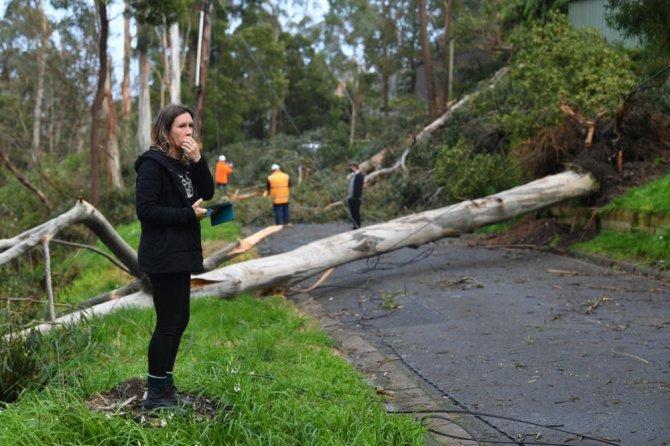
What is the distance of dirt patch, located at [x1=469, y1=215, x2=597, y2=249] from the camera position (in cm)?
1527

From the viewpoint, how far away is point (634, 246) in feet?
44.0

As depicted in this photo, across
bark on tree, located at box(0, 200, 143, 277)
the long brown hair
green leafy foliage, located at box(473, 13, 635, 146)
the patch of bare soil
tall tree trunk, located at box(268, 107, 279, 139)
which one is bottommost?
the patch of bare soil

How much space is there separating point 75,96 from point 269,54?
14850 mm

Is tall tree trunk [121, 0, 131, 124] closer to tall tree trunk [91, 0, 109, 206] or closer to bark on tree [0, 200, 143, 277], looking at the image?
tall tree trunk [91, 0, 109, 206]

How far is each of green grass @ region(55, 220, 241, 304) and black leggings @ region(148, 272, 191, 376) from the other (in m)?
7.01

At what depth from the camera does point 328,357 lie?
7414mm

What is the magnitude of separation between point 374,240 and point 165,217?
8175 millimetres

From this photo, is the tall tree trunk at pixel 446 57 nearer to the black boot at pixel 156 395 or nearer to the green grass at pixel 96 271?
the green grass at pixel 96 271

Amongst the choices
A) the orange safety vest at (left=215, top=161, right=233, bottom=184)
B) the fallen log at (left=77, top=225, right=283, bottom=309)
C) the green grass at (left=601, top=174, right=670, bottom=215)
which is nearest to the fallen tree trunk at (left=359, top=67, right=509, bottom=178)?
the orange safety vest at (left=215, top=161, right=233, bottom=184)

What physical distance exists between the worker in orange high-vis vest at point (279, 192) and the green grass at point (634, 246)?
8.51m

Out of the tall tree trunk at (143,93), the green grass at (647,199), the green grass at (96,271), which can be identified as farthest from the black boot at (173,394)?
the tall tree trunk at (143,93)

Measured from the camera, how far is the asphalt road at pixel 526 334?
5898mm

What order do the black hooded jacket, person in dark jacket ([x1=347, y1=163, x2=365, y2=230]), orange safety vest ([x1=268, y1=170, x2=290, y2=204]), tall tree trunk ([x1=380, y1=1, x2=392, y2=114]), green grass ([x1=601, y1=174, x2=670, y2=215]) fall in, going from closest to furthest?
the black hooded jacket, green grass ([x1=601, y1=174, x2=670, y2=215]), person in dark jacket ([x1=347, y1=163, x2=365, y2=230]), orange safety vest ([x1=268, y1=170, x2=290, y2=204]), tall tree trunk ([x1=380, y1=1, x2=392, y2=114])

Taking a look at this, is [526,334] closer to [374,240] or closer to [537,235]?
[374,240]
